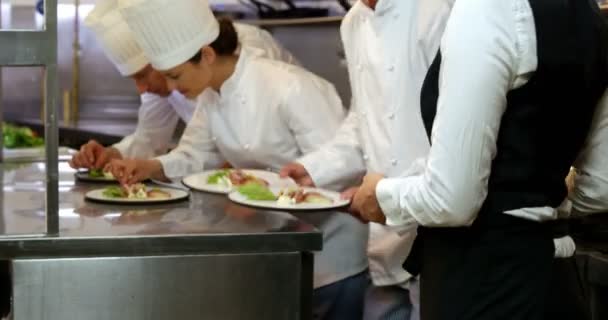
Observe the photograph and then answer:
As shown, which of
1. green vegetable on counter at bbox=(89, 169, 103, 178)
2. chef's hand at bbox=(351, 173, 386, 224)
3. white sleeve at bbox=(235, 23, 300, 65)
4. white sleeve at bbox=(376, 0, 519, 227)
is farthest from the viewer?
white sleeve at bbox=(235, 23, 300, 65)

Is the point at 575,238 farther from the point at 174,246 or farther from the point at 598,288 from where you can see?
the point at 174,246

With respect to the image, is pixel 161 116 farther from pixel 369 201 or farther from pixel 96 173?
pixel 369 201

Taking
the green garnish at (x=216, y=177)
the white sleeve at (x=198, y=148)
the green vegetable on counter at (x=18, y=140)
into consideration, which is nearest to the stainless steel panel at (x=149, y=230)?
the green garnish at (x=216, y=177)

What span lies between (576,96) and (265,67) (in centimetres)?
117

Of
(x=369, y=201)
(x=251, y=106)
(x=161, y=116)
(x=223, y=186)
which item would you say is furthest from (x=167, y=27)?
(x=161, y=116)

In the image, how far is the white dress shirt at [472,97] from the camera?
1.29 metres

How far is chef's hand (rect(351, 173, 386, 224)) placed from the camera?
1.60 m

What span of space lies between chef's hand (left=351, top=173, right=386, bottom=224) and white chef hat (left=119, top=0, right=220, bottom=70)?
31.7 inches

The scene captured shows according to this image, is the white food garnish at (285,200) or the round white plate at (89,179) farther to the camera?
the round white plate at (89,179)

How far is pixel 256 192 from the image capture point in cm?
195

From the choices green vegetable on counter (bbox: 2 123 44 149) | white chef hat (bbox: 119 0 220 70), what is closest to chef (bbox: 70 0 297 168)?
white chef hat (bbox: 119 0 220 70)

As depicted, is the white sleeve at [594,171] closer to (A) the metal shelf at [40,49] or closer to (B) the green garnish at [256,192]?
(B) the green garnish at [256,192]

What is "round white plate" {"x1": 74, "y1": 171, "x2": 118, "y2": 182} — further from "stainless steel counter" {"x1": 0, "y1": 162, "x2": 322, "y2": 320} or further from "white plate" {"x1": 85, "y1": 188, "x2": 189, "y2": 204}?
"stainless steel counter" {"x1": 0, "y1": 162, "x2": 322, "y2": 320}

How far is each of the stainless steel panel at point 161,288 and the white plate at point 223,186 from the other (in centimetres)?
55
